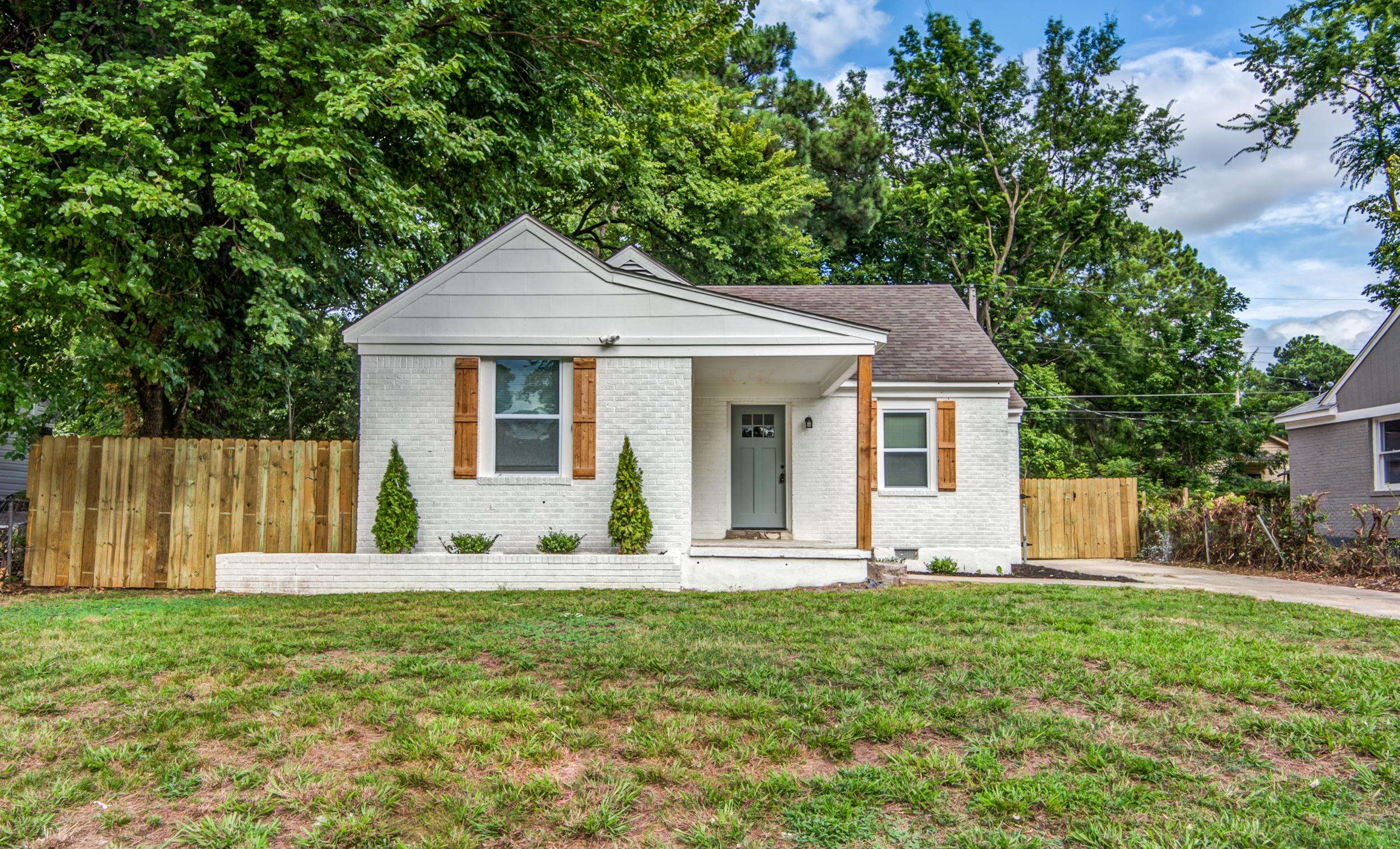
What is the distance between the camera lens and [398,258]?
10.3 metres

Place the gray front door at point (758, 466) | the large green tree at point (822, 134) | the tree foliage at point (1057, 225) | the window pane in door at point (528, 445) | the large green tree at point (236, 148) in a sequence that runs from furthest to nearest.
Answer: the tree foliage at point (1057, 225), the large green tree at point (822, 134), the gray front door at point (758, 466), the window pane in door at point (528, 445), the large green tree at point (236, 148)

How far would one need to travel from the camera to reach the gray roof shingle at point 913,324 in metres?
11.6

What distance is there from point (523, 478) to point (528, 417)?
0.76 meters

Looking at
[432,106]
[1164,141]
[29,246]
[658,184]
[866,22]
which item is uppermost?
[866,22]

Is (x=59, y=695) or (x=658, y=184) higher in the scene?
(x=658, y=184)

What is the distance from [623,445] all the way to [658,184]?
1122cm

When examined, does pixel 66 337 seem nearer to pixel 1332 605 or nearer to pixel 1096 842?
pixel 1096 842

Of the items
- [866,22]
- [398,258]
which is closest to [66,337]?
[398,258]

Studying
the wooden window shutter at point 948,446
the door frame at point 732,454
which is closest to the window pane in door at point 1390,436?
the wooden window shutter at point 948,446

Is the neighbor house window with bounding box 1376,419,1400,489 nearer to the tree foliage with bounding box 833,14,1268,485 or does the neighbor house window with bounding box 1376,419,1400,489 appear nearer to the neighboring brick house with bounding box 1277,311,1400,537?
the neighboring brick house with bounding box 1277,311,1400,537

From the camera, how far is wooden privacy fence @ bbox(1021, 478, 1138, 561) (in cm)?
1667

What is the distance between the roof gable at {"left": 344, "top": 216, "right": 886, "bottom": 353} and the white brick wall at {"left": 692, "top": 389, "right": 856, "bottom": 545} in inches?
102

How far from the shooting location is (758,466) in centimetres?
1189

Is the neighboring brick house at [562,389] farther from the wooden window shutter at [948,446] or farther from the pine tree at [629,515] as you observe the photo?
the wooden window shutter at [948,446]
